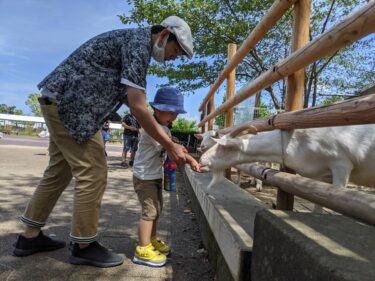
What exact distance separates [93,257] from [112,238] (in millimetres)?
748

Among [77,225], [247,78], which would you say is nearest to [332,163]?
[77,225]

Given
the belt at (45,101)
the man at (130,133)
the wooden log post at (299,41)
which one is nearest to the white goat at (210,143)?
the wooden log post at (299,41)

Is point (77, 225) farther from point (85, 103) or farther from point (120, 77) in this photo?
point (120, 77)

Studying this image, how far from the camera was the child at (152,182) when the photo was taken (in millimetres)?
2936

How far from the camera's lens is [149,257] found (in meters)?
2.90

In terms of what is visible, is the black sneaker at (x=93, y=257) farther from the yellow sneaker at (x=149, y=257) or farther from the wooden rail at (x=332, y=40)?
the wooden rail at (x=332, y=40)

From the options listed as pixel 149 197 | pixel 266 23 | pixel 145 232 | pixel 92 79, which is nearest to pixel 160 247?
pixel 145 232

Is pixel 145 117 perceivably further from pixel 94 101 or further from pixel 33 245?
pixel 33 245

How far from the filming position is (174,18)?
2.79 m

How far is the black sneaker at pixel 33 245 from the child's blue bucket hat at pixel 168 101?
132 centimetres

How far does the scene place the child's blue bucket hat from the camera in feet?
10.5

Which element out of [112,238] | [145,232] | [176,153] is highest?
[176,153]

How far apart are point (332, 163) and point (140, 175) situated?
1.52 m

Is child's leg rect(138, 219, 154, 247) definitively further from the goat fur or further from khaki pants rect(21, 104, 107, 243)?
the goat fur
